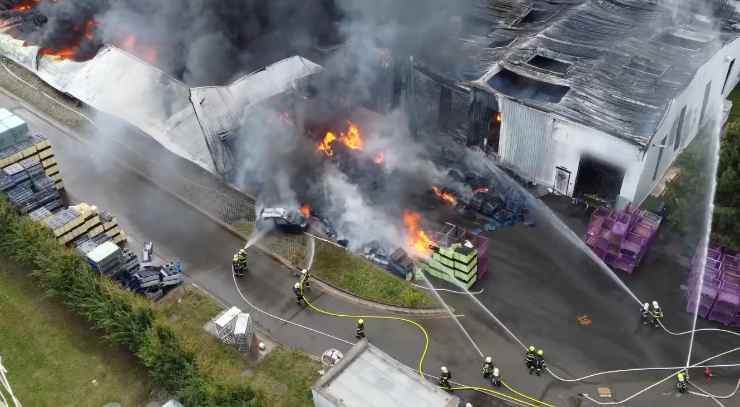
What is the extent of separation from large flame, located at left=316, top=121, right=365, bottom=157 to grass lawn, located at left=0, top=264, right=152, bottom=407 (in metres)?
10.9

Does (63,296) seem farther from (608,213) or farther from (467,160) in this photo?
(608,213)

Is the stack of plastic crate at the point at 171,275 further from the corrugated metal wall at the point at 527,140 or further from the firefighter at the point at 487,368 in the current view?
the corrugated metal wall at the point at 527,140

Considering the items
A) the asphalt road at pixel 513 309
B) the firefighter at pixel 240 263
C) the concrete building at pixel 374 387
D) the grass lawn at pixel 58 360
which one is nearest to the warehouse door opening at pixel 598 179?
the asphalt road at pixel 513 309

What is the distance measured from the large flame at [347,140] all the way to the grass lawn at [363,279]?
15.9 feet

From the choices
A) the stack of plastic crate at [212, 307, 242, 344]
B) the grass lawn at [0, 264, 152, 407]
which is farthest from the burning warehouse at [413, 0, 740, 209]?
the grass lawn at [0, 264, 152, 407]

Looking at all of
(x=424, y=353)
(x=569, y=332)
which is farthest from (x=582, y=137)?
(x=424, y=353)

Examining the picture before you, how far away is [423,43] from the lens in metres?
27.3

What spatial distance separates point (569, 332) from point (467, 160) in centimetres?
929

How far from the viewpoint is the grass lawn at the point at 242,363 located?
55.1 ft

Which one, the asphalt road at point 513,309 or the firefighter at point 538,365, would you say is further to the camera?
the asphalt road at point 513,309

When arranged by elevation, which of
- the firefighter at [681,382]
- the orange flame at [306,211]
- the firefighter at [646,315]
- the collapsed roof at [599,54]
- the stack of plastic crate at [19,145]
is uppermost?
the collapsed roof at [599,54]

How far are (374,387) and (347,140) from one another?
42.1 feet

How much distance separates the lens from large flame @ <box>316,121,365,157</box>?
25.0 meters

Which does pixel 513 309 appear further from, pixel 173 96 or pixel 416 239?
pixel 173 96
